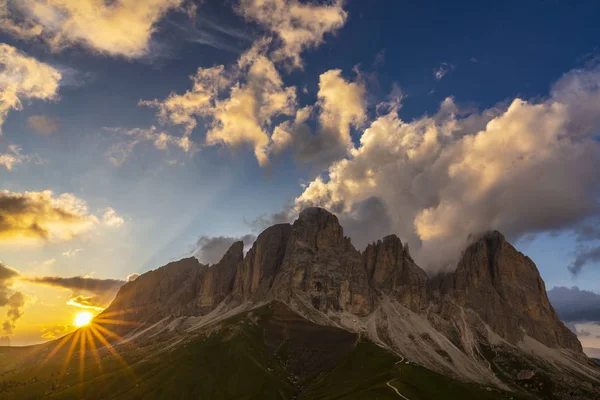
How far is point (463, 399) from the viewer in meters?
200

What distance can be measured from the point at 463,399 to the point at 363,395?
47.3 metres

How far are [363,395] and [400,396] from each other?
17137 mm

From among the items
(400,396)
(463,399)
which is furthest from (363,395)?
(463,399)

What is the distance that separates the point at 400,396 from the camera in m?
197

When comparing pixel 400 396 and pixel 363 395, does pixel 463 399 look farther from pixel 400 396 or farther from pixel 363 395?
pixel 363 395

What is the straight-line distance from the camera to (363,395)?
196 meters

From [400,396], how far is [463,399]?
30.2 meters
